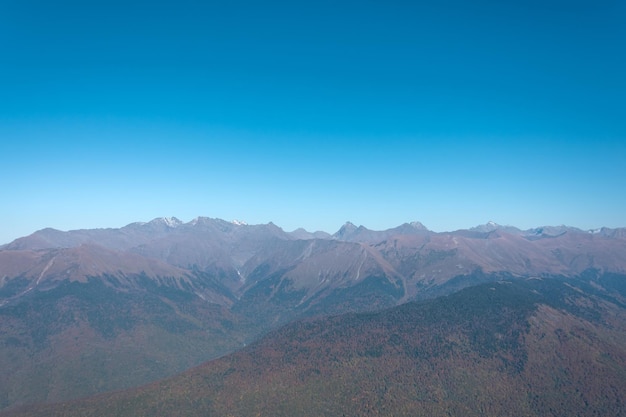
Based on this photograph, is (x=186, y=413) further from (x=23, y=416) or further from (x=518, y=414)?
(x=518, y=414)

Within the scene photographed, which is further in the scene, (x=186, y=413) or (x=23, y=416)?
(x=186, y=413)

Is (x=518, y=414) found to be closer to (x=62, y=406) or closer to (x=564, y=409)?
(x=564, y=409)

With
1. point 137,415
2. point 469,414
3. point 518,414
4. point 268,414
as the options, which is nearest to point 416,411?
point 469,414

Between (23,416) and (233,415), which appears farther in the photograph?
(233,415)

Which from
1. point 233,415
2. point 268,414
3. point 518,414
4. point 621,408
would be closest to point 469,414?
point 518,414

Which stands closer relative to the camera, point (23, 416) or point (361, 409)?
point (23, 416)

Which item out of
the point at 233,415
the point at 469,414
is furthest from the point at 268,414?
the point at 469,414

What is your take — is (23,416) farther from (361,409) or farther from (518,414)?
(518,414)
